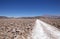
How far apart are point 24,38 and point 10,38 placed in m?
1.80

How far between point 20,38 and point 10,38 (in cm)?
141

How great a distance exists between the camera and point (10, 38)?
1098cm

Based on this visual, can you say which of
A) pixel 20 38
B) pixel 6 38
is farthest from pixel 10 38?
pixel 20 38

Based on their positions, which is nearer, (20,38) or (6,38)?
(6,38)

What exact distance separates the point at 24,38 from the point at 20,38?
480mm

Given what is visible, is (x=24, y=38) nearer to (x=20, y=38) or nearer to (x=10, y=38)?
(x=20, y=38)

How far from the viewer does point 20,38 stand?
11.9 meters

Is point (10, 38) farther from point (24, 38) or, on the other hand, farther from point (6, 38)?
point (24, 38)

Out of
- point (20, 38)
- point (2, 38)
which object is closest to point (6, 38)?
point (2, 38)

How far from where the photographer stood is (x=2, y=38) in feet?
34.3

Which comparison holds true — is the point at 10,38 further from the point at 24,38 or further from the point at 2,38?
the point at 24,38

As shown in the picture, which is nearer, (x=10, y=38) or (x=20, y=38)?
(x=10, y=38)

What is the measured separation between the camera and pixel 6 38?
1063 cm

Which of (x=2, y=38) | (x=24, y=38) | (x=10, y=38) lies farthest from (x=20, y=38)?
(x=2, y=38)
